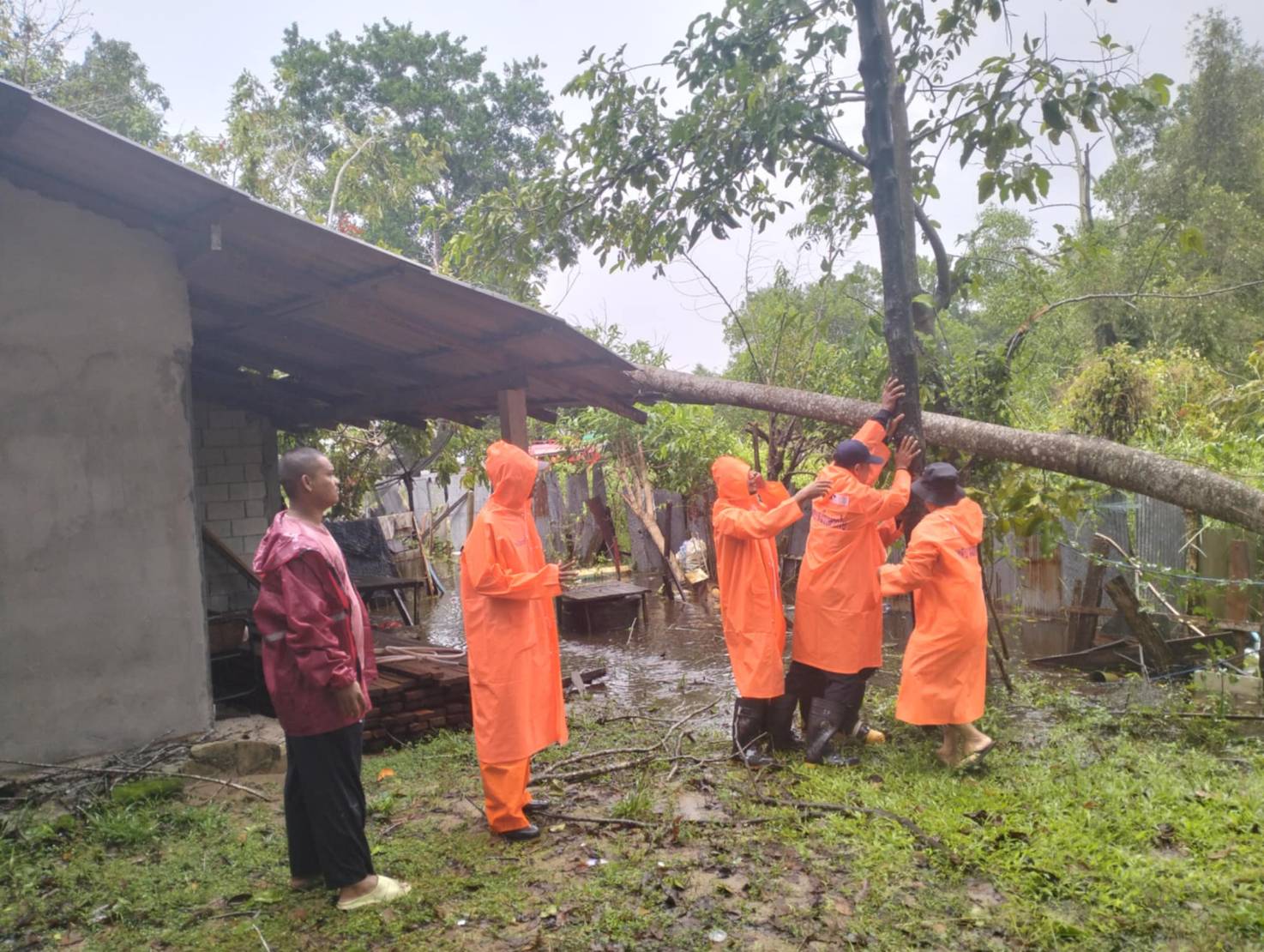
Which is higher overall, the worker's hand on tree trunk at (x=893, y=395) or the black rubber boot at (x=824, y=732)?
the worker's hand on tree trunk at (x=893, y=395)

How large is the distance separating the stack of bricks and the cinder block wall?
13.6ft

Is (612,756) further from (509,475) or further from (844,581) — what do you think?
(509,475)

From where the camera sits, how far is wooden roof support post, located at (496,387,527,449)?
693cm

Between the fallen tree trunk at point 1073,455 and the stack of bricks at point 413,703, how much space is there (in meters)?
2.92

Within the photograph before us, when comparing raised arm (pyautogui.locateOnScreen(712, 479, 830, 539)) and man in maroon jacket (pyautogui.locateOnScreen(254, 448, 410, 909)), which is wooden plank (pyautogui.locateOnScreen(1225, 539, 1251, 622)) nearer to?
raised arm (pyautogui.locateOnScreen(712, 479, 830, 539))

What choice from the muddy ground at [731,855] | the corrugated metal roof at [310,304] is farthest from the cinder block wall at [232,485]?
the muddy ground at [731,855]

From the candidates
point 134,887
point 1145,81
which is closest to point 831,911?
point 134,887

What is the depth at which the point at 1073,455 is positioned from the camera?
521 centimetres

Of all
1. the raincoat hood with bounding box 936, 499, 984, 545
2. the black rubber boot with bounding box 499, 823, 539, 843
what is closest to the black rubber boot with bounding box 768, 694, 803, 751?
the raincoat hood with bounding box 936, 499, 984, 545

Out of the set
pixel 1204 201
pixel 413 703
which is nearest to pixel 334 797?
pixel 413 703

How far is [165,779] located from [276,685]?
208 centimetres

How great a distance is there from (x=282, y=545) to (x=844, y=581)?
3.19m

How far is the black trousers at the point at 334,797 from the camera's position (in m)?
3.52

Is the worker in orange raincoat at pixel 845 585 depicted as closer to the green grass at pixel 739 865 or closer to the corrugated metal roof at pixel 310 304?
the green grass at pixel 739 865
